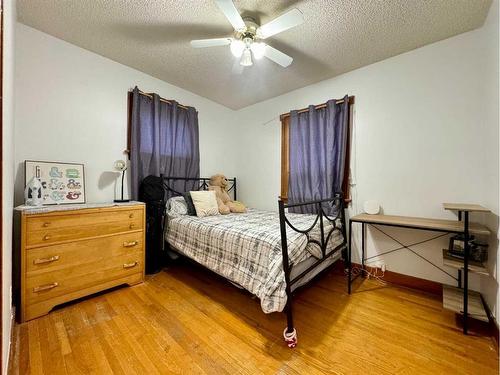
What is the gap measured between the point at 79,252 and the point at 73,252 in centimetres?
4

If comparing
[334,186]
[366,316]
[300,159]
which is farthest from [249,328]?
[300,159]

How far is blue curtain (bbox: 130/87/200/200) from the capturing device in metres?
2.51

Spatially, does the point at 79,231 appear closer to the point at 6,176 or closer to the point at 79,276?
the point at 79,276

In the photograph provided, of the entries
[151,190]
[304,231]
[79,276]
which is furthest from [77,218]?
[304,231]

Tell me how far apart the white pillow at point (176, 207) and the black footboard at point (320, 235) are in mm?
1303

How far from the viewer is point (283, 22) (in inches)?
60.4

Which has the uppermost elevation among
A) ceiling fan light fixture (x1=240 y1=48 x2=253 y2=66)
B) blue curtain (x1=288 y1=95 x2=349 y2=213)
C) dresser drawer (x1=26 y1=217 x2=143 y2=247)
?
ceiling fan light fixture (x1=240 y1=48 x2=253 y2=66)

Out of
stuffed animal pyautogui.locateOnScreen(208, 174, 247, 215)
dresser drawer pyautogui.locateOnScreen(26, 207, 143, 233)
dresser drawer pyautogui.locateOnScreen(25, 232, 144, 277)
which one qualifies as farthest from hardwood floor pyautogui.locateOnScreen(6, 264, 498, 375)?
stuffed animal pyautogui.locateOnScreen(208, 174, 247, 215)

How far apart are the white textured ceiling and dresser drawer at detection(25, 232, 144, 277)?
1.84 meters

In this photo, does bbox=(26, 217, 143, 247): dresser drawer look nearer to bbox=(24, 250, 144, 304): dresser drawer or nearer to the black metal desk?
bbox=(24, 250, 144, 304): dresser drawer

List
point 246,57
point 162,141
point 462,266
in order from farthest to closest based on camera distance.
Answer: point 162,141 < point 246,57 < point 462,266

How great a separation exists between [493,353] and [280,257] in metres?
1.43

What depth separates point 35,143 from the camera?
1937mm

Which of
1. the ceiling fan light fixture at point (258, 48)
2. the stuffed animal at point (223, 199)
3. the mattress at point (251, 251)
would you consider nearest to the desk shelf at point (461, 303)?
the mattress at point (251, 251)
